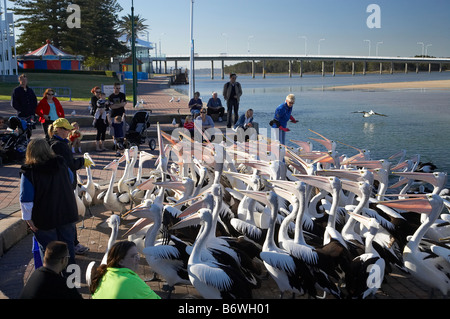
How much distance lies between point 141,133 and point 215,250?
25.6 ft

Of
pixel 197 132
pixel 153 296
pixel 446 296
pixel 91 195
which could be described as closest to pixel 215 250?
pixel 153 296

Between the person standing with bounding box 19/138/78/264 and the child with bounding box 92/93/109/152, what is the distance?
7196mm

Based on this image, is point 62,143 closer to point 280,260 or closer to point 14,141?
point 280,260

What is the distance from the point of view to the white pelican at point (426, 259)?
14.8 feet

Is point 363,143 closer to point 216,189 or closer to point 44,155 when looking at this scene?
point 216,189

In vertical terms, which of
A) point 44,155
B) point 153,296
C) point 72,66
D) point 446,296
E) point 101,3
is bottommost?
point 446,296

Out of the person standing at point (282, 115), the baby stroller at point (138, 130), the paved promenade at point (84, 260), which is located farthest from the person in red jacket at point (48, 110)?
the person standing at point (282, 115)

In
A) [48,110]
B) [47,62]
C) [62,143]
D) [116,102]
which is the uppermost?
[47,62]

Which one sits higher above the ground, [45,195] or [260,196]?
[45,195]

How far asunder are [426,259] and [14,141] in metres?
→ 8.54

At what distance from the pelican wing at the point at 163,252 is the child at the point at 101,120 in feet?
24.3

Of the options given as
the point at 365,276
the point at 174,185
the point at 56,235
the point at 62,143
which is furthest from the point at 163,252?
the point at 365,276

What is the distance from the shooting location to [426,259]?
15.2ft

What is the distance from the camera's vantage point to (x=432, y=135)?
19812 millimetres
